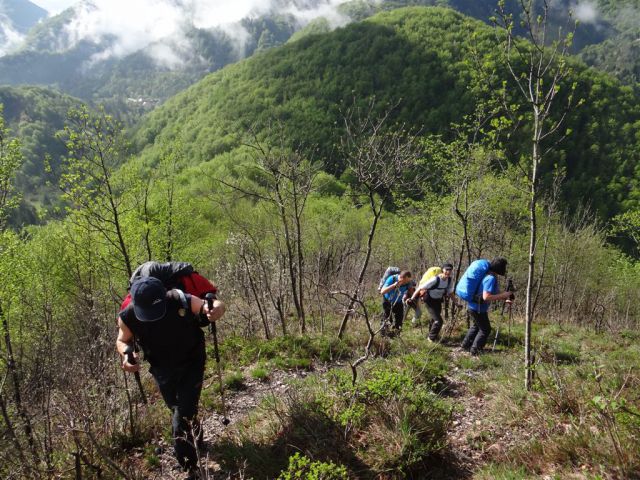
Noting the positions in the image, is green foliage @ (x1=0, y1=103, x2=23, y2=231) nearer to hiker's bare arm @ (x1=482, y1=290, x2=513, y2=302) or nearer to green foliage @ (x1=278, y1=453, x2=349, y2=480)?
green foliage @ (x1=278, y1=453, x2=349, y2=480)

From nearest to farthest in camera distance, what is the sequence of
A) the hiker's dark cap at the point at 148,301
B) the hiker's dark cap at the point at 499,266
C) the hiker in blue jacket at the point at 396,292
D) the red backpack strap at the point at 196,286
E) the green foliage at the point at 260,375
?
1. the hiker's dark cap at the point at 148,301
2. the red backpack strap at the point at 196,286
3. the green foliage at the point at 260,375
4. the hiker's dark cap at the point at 499,266
5. the hiker in blue jacket at the point at 396,292

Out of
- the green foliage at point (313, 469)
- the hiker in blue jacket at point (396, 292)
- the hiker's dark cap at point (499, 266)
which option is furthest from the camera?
the hiker in blue jacket at point (396, 292)

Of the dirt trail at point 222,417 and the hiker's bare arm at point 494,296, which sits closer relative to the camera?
the dirt trail at point 222,417

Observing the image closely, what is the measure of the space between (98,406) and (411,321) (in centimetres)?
750

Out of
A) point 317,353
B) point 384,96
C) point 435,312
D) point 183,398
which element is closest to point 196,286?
point 183,398

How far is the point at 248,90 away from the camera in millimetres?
91188

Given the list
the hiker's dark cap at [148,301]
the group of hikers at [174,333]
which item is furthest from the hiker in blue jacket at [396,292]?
the hiker's dark cap at [148,301]

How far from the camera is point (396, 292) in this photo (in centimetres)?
852

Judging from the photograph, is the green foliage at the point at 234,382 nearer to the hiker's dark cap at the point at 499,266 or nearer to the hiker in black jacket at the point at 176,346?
the hiker in black jacket at the point at 176,346

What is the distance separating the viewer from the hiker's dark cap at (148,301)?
3.50 metres

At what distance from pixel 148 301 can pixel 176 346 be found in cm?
60

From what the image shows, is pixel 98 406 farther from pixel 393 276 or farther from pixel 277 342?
pixel 393 276

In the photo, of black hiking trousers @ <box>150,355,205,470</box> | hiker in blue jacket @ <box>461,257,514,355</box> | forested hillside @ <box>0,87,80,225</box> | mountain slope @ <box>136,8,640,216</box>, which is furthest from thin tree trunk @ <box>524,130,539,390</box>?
forested hillside @ <box>0,87,80,225</box>

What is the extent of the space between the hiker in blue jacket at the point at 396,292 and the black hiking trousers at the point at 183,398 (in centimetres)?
506
